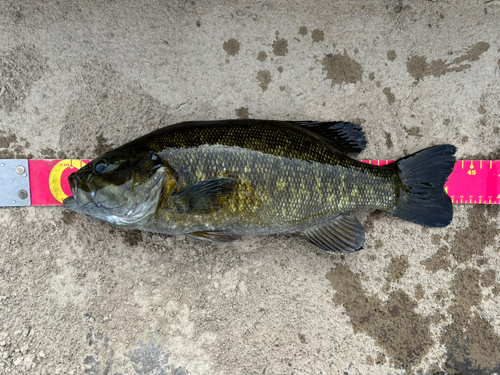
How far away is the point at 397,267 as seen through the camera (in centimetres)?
228

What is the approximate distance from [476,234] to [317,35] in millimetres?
1816

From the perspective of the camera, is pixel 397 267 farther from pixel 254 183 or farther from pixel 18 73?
pixel 18 73

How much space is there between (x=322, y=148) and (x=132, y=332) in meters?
1.76

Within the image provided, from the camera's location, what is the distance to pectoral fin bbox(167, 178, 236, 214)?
5.79 feet

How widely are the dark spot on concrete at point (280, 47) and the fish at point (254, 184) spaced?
1.88 ft

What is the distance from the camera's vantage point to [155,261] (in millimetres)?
2213

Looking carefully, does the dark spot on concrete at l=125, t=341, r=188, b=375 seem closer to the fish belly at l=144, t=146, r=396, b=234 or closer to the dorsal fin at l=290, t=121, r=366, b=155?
the fish belly at l=144, t=146, r=396, b=234

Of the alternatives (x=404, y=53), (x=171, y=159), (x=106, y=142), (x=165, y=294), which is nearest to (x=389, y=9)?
(x=404, y=53)

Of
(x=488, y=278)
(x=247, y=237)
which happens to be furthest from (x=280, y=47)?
(x=488, y=278)

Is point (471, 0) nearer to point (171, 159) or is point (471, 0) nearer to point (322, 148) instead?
point (322, 148)

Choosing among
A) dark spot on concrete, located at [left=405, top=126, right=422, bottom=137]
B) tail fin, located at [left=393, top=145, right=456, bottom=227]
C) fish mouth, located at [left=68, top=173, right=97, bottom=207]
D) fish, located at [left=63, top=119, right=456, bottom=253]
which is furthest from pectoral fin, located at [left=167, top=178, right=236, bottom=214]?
dark spot on concrete, located at [left=405, top=126, right=422, bottom=137]

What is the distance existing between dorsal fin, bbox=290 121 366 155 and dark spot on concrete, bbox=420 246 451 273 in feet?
3.08

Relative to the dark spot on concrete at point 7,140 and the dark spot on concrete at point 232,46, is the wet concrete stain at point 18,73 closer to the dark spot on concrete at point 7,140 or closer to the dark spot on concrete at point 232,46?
the dark spot on concrete at point 7,140

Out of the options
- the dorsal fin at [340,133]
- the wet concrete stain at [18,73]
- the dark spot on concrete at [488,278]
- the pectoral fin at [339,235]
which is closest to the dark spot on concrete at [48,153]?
the wet concrete stain at [18,73]
